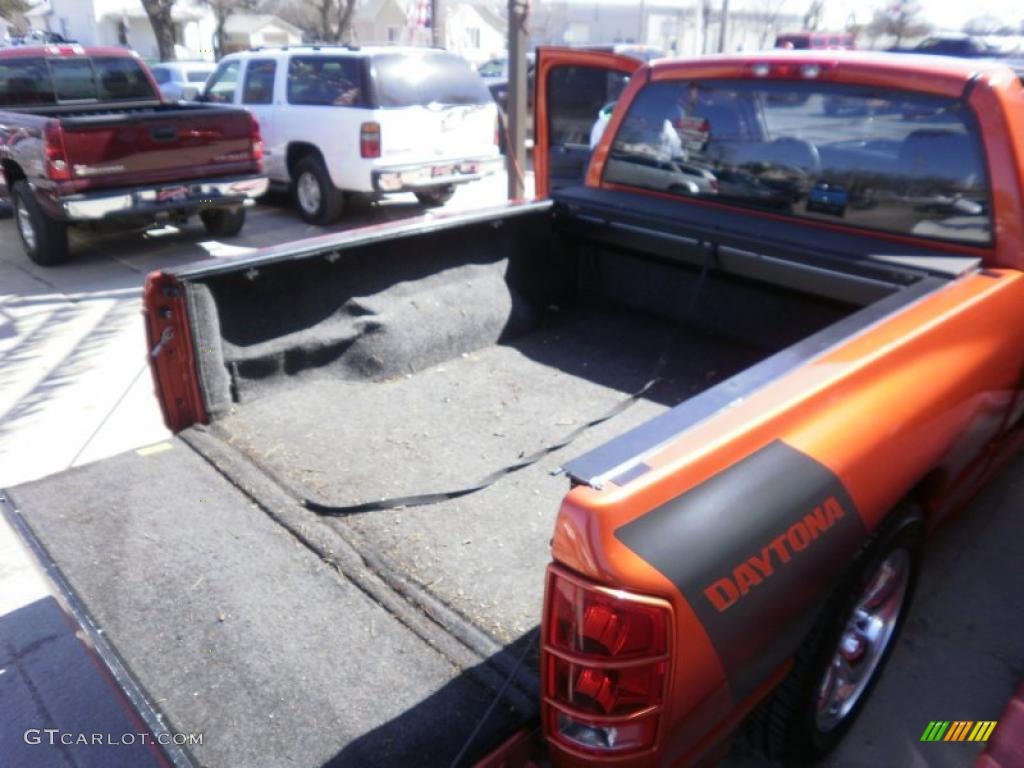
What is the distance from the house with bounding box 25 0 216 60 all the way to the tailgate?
43548 millimetres

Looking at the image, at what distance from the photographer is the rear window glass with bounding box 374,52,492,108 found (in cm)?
921

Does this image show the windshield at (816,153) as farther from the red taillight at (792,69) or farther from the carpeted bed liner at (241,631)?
the carpeted bed liner at (241,631)

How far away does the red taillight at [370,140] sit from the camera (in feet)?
29.7

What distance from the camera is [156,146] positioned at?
25.5ft

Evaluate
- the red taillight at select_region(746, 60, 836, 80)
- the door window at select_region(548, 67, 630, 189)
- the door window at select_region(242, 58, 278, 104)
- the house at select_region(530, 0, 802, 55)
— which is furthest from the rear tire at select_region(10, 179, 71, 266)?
the house at select_region(530, 0, 802, 55)

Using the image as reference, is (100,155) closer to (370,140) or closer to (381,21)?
(370,140)

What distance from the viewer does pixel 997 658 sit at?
3064mm

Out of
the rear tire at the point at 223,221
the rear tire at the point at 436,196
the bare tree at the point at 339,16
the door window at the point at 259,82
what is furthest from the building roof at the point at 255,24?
the rear tire at the point at 223,221

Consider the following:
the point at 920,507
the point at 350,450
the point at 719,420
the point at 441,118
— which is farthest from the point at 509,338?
the point at 441,118

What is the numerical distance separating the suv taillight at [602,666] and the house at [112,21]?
5151cm

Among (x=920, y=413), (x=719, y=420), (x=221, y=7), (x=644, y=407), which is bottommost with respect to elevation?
(x=644, y=407)

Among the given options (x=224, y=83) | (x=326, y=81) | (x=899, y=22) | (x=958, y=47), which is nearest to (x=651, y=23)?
(x=899, y=22)

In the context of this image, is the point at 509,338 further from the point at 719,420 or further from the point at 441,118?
the point at 441,118

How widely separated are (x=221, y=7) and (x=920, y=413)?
4154cm
